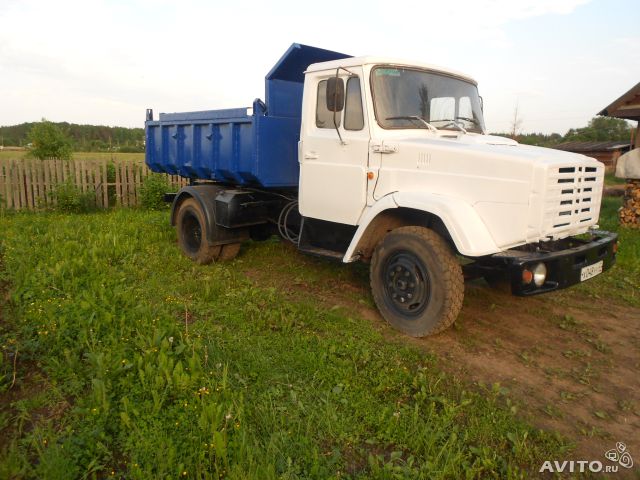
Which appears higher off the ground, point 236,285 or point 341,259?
point 341,259

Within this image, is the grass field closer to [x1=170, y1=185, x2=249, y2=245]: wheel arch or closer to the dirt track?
the dirt track

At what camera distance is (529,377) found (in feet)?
11.7

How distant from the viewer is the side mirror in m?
4.32

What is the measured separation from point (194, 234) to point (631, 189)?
29.2ft

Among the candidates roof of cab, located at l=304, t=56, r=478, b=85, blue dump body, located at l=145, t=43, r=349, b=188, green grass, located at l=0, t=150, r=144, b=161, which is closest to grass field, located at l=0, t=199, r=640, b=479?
blue dump body, located at l=145, t=43, r=349, b=188

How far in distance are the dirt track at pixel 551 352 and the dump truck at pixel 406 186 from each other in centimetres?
48

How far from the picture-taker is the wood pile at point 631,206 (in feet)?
31.2

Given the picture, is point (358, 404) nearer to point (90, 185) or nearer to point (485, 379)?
point (485, 379)

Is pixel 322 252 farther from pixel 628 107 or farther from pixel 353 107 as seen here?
pixel 628 107

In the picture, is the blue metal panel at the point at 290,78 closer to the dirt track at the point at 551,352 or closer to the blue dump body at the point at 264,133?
the blue dump body at the point at 264,133

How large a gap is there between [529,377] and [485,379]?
14.6 inches

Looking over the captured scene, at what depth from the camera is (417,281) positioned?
4.11 meters

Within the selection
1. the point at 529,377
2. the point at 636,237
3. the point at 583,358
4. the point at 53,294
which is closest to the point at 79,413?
the point at 53,294

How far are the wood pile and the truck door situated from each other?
7751 mm
